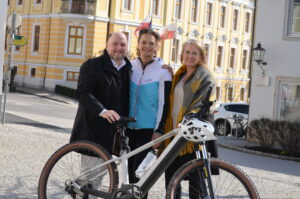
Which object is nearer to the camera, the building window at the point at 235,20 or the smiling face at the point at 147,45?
the smiling face at the point at 147,45

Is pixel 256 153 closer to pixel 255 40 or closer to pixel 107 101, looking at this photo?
pixel 255 40

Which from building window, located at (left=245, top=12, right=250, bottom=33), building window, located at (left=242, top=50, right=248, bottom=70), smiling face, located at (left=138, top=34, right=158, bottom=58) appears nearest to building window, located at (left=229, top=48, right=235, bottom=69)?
building window, located at (left=242, top=50, right=248, bottom=70)

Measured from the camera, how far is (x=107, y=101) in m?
5.21

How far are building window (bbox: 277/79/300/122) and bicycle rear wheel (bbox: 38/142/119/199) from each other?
14.1 meters

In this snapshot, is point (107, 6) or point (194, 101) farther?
point (107, 6)

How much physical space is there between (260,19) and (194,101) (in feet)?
47.1

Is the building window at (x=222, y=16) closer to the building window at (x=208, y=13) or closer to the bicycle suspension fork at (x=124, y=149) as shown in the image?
the building window at (x=208, y=13)

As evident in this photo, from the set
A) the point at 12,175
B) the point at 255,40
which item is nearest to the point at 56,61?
the point at 255,40

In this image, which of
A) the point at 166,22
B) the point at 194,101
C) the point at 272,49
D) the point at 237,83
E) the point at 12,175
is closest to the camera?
the point at 194,101

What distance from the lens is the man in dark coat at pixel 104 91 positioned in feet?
16.9

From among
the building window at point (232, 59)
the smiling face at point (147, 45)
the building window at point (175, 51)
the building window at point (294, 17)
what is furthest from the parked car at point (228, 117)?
the building window at point (232, 59)

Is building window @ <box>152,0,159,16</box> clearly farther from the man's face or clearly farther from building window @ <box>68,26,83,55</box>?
the man's face

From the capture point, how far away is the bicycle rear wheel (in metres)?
4.88

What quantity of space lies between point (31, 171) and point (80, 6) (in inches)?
1258
